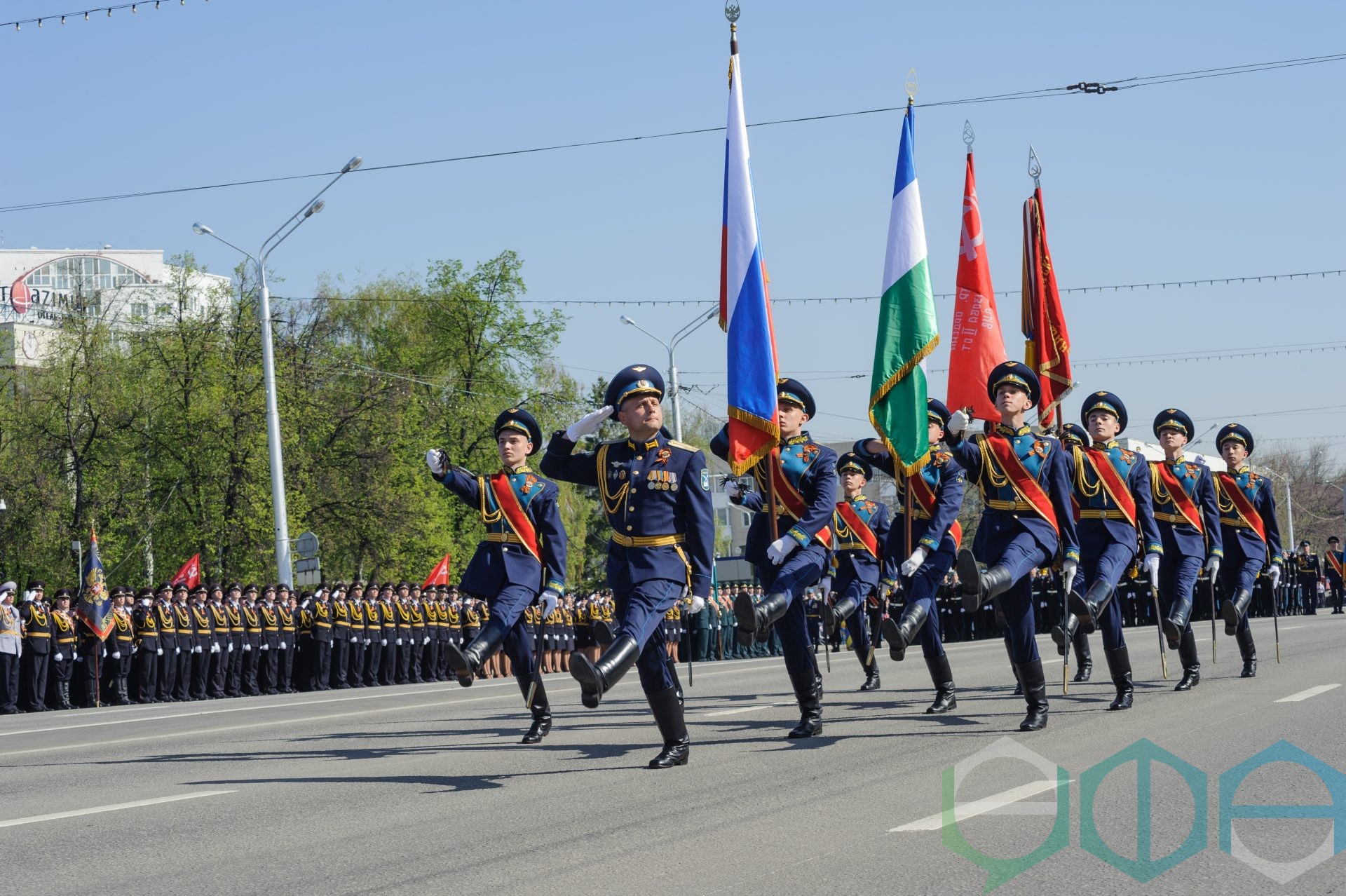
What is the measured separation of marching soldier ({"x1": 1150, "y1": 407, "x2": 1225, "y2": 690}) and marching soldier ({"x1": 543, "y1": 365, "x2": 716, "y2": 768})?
5.51m

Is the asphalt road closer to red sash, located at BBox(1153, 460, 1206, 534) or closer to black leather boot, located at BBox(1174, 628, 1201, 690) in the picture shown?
black leather boot, located at BBox(1174, 628, 1201, 690)

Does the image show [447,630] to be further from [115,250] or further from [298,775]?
[115,250]

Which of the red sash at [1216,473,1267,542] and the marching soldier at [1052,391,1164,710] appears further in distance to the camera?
the red sash at [1216,473,1267,542]

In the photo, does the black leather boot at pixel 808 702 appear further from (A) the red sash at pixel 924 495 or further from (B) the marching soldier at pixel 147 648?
(B) the marching soldier at pixel 147 648

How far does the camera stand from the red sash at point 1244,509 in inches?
563

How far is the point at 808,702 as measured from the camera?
389 inches

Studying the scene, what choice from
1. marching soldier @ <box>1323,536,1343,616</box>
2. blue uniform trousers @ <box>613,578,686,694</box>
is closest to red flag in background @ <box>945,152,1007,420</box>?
blue uniform trousers @ <box>613,578,686,694</box>

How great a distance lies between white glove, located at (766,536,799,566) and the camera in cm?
927

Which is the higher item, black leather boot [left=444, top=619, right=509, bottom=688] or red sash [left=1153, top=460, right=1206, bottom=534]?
red sash [left=1153, top=460, right=1206, bottom=534]

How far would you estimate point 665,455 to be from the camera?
871 cm

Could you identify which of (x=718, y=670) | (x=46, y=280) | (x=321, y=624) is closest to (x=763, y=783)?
(x=718, y=670)

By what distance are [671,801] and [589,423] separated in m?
2.42

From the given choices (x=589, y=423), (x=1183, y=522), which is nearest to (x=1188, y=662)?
(x=1183, y=522)

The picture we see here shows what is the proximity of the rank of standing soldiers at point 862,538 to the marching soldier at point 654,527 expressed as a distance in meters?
0.01
